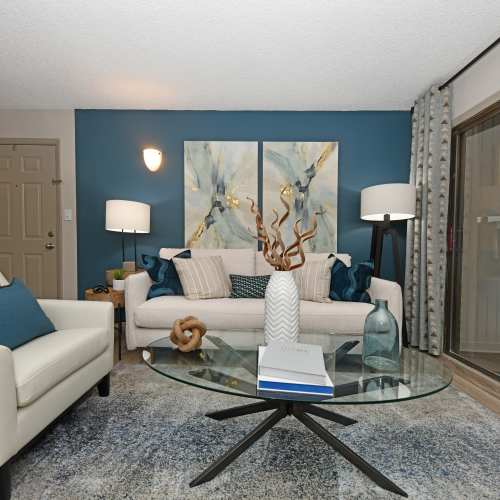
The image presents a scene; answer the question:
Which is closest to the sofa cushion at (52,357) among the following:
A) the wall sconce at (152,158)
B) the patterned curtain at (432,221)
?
the wall sconce at (152,158)

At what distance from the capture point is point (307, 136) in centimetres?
373

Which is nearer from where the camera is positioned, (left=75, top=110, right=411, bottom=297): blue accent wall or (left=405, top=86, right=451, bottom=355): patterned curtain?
(left=405, top=86, right=451, bottom=355): patterned curtain

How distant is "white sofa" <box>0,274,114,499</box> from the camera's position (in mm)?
1198

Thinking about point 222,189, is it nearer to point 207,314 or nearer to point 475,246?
point 207,314

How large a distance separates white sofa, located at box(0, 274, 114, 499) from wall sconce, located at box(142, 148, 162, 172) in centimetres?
204

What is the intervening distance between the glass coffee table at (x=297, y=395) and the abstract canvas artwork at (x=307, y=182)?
6.81 feet

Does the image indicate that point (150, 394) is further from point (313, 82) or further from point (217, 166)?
point (313, 82)

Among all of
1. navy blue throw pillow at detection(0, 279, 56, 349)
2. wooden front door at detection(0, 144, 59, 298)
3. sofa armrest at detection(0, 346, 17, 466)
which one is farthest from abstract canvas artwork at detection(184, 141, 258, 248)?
sofa armrest at detection(0, 346, 17, 466)

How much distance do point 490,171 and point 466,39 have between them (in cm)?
98

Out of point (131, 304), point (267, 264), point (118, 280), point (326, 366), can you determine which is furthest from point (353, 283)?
point (118, 280)

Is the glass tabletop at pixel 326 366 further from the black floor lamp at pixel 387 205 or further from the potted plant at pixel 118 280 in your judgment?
the black floor lamp at pixel 387 205

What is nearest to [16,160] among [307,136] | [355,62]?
[307,136]

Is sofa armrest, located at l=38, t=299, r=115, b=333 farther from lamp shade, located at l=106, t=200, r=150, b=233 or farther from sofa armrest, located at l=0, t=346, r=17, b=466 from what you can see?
lamp shade, located at l=106, t=200, r=150, b=233

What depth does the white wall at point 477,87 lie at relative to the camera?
260 cm
